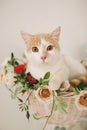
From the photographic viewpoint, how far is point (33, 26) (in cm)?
116

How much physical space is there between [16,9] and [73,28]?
0.27m

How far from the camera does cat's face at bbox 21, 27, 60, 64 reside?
821mm

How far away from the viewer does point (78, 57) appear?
1111 millimetres

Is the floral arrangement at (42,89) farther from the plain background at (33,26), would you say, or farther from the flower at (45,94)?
the plain background at (33,26)

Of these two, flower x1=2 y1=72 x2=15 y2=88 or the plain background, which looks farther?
the plain background

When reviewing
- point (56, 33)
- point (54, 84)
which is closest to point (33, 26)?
point (56, 33)

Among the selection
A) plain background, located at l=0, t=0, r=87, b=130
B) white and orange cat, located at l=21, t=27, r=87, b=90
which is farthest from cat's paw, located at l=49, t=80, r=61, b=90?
plain background, located at l=0, t=0, r=87, b=130

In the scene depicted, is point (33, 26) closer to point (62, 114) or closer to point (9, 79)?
point (9, 79)

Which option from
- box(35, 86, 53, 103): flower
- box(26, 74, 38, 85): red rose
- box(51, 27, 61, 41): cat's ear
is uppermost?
box(51, 27, 61, 41): cat's ear

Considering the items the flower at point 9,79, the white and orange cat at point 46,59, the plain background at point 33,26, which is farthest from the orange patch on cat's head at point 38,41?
the plain background at point 33,26

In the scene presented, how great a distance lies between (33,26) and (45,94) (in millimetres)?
455

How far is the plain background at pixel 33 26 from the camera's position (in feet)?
3.62

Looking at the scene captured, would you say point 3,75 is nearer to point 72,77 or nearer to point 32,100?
point 32,100

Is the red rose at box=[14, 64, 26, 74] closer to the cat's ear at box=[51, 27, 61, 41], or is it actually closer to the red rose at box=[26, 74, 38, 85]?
the red rose at box=[26, 74, 38, 85]
